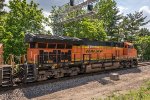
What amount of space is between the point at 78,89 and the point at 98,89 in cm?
A: 148

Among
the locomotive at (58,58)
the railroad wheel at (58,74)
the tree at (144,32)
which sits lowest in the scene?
the railroad wheel at (58,74)

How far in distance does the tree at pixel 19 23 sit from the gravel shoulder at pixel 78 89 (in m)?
12.0

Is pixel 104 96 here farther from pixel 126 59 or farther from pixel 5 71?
pixel 126 59

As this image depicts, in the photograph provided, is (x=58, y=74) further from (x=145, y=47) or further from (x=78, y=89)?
(x=145, y=47)

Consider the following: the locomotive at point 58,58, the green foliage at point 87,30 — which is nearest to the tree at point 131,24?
the green foliage at point 87,30

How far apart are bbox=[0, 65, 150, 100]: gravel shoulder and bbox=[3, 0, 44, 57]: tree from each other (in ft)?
39.5

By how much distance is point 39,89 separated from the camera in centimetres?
1847

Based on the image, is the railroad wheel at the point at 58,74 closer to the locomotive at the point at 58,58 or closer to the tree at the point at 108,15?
the locomotive at the point at 58,58

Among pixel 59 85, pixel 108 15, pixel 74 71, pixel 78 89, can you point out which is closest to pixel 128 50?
pixel 74 71

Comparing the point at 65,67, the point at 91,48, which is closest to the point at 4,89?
the point at 65,67

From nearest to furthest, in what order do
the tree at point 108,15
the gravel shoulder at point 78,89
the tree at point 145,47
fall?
the gravel shoulder at point 78,89, the tree at point 145,47, the tree at point 108,15

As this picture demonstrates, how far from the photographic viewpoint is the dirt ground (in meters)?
17.4

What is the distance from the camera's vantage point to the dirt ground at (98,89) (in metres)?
17.4

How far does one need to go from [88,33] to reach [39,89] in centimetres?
2555
